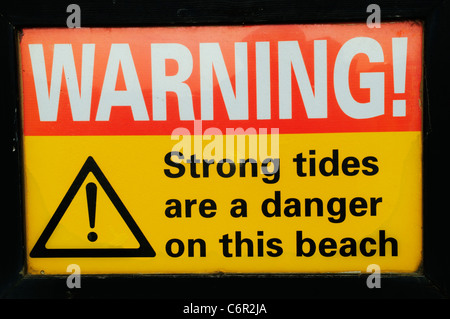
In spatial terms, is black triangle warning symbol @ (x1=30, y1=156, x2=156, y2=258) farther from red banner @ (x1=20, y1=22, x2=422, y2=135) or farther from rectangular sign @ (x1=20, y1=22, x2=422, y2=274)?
red banner @ (x1=20, y1=22, x2=422, y2=135)

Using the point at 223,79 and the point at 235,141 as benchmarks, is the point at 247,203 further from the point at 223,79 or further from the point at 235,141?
the point at 223,79

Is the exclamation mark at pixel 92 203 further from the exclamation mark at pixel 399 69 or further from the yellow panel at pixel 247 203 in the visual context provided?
the exclamation mark at pixel 399 69

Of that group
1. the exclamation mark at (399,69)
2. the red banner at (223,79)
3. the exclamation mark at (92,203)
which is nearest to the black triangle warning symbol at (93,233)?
the exclamation mark at (92,203)

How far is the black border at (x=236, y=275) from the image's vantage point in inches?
44.4

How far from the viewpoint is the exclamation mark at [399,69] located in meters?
1.14

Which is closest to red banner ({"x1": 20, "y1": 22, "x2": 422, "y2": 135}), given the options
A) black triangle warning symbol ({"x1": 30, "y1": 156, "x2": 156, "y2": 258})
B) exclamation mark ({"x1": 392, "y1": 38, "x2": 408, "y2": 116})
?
exclamation mark ({"x1": 392, "y1": 38, "x2": 408, "y2": 116})

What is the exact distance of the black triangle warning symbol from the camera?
1181 millimetres

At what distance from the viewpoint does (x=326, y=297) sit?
1.17m

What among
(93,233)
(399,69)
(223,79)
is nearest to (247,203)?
(223,79)

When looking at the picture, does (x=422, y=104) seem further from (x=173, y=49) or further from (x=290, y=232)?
→ (x=173, y=49)

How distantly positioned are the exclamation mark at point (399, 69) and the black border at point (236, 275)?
0.06 m

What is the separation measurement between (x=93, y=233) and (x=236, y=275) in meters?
0.46

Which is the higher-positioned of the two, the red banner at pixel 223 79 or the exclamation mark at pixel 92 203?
the red banner at pixel 223 79
